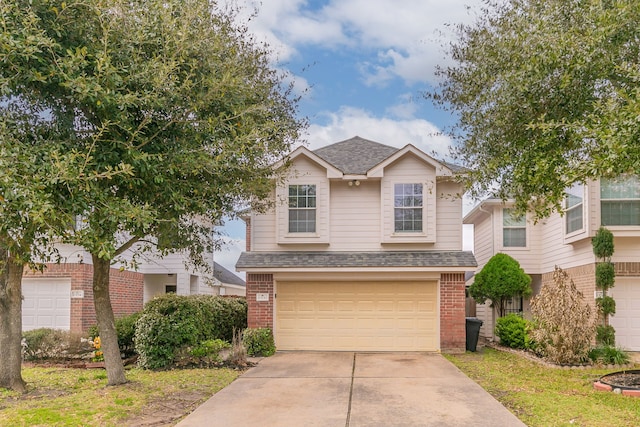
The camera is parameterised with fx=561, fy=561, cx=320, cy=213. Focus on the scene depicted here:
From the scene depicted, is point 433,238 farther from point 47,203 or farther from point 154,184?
point 47,203

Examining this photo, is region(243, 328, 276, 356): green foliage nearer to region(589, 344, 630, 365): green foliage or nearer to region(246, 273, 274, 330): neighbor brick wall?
region(246, 273, 274, 330): neighbor brick wall

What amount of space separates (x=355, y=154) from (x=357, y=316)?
5.04 meters

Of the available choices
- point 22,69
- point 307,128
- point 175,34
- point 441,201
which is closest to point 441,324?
point 441,201

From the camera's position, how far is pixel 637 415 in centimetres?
820

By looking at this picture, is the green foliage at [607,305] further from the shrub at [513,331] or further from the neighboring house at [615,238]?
the shrub at [513,331]

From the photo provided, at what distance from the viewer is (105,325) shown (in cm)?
1052

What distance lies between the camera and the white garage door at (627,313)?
15.1 metres

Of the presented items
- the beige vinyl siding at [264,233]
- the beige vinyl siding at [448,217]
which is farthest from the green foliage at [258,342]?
the beige vinyl siding at [448,217]

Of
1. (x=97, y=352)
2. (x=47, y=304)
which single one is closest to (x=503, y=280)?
(x=97, y=352)

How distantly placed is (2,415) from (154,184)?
4.04 metres

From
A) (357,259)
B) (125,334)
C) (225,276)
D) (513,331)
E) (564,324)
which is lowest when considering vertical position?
(513,331)

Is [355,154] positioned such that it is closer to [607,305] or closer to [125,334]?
[607,305]

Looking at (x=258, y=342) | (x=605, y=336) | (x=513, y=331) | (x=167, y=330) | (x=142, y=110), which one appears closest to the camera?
(x=142, y=110)

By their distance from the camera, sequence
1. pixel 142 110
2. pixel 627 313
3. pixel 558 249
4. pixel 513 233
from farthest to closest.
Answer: pixel 513 233, pixel 558 249, pixel 627 313, pixel 142 110
